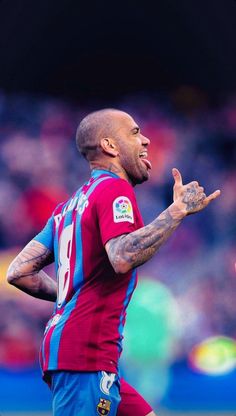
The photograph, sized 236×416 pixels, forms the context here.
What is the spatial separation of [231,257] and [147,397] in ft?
6.24

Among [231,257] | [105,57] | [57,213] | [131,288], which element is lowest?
[131,288]

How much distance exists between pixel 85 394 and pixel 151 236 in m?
0.63

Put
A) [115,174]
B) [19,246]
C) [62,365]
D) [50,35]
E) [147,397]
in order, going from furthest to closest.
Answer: [50,35] < [19,246] < [147,397] < [115,174] < [62,365]

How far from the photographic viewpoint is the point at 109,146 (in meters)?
3.40

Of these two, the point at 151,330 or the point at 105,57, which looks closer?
the point at 151,330

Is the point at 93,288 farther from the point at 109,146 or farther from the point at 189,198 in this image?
the point at 109,146

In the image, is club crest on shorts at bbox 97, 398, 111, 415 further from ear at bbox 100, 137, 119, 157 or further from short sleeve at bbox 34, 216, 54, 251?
ear at bbox 100, 137, 119, 157

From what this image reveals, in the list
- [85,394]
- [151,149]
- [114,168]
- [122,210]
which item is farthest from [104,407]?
[151,149]

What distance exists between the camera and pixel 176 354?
8.81 m

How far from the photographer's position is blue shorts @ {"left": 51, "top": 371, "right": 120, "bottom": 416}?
3.02 meters

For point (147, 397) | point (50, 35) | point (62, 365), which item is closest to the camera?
point (62, 365)

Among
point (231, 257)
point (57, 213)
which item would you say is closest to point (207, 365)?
point (231, 257)

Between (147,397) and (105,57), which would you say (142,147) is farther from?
(105,57)

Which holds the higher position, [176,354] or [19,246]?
[19,246]
